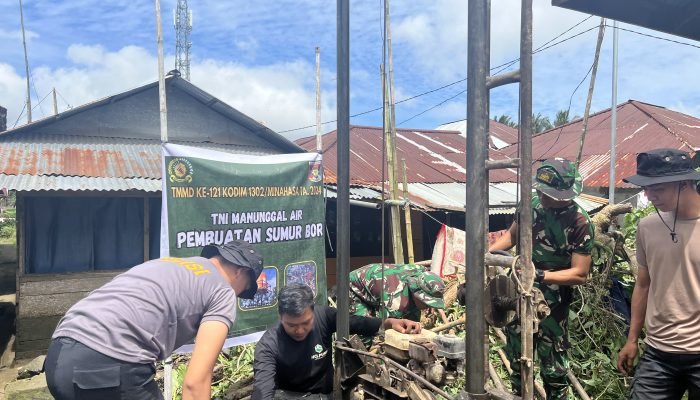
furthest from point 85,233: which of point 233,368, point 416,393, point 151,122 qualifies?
point 416,393

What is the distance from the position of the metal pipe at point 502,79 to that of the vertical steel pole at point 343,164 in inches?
47.8

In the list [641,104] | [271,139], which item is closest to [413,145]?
[271,139]

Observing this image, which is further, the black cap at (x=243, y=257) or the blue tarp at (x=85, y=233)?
the blue tarp at (x=85, y=233)

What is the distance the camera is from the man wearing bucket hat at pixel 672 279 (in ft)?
8.56

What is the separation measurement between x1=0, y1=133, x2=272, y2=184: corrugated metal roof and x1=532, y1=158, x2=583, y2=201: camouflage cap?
5812 mm

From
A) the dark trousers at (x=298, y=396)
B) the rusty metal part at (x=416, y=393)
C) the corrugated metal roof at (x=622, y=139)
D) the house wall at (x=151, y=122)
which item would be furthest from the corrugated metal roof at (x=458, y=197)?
the rusty metal part at (x=416, y=393)

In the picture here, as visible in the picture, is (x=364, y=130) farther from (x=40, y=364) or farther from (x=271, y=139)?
(x=40, y=364)

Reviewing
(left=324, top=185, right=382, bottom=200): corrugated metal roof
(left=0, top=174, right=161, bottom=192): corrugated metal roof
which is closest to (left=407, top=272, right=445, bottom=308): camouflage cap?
(left=324, top=185, right=382, bottom=200): corrugated metal roof

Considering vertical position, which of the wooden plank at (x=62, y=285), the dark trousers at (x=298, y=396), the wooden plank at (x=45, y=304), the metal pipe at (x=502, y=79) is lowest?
the wooden plank at (x=45, y=304)

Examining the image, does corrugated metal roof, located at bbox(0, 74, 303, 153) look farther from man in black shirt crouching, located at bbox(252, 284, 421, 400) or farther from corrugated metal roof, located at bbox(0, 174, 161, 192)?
man in black shirt crouching, located at bbox(252, 284, 421, 400)

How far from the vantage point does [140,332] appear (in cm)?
233

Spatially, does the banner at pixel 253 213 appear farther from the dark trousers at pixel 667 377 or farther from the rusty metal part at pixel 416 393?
the dark trousers at pixel 667 377

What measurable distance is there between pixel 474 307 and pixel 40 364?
6490mm

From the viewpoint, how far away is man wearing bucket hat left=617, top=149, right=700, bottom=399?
8.56 ft
